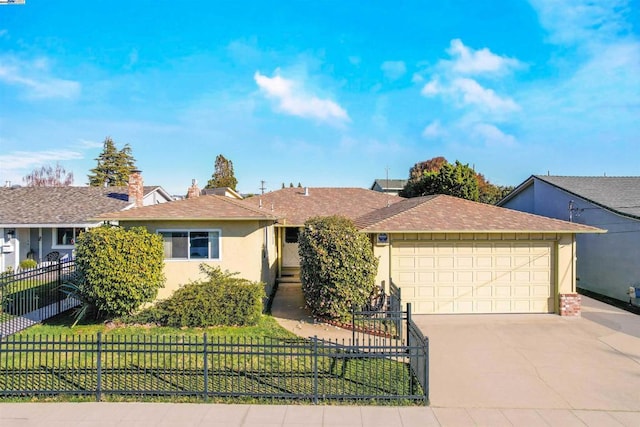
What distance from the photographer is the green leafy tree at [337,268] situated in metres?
10.2

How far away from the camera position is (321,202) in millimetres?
21188

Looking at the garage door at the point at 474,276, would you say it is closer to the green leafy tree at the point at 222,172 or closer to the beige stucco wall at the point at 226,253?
the beige stucco wall at the point at 226,253

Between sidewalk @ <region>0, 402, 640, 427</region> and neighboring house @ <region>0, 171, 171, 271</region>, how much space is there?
14.9m

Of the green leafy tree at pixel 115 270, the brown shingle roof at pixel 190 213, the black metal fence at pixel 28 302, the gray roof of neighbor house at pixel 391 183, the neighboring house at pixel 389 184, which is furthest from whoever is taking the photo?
the gray roof of neighbor house at pixel 391 183

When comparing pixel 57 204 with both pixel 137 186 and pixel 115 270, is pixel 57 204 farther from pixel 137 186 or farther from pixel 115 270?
pixel 115 270

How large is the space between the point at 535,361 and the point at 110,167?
170 ft

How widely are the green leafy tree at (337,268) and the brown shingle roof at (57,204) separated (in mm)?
14166

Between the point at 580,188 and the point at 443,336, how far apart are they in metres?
12.4

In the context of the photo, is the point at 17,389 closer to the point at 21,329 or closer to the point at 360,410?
the point at 21,329

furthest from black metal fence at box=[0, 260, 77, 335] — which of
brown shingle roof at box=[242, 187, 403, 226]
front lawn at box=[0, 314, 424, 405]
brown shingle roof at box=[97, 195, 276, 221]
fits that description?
brown shingle roof at box=[242, 187, 403, 226]

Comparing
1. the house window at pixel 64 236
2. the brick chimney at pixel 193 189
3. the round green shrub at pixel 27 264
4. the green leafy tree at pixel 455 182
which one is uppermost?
the green leafy tree at pixel 455 182

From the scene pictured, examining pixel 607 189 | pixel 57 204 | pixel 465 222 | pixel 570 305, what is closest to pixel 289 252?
pixel 465 222

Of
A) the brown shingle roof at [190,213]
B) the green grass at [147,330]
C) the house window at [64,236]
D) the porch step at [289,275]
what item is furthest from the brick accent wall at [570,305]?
the house window at [64,236]

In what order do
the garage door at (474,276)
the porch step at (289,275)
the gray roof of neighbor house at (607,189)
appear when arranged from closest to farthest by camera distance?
1. the garage door at (474,276)
2. the gray roof of neighbor house at (607,189)
3. the porch step at (289,275)
